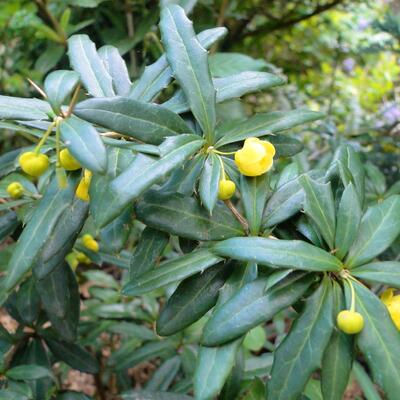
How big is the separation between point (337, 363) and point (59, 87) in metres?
0.51

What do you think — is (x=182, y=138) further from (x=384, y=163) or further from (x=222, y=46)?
(x=222, y=46)

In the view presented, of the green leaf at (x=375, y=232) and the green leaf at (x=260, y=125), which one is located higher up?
the green leaf at (x=260, y=125)

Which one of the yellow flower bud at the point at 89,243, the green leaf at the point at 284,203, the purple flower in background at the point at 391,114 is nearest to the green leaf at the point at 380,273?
the green leaf at the point at 284,203

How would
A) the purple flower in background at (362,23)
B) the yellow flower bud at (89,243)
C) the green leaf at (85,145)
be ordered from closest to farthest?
the green leaf at (85,145), the yellow flower bud at (89,243), the purple flower in background at (362,23)

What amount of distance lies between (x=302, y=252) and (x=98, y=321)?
0.94 meters

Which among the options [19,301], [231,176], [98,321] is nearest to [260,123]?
[231,176]

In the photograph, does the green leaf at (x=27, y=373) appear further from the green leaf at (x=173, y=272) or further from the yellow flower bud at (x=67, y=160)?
the yellow flower bud at (x=67, y=160)

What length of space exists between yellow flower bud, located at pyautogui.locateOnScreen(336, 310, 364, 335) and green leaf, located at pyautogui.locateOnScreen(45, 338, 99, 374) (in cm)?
71

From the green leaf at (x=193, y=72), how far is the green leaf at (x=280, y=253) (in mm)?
188

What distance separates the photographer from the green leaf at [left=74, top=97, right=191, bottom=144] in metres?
0.65

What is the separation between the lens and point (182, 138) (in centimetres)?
71

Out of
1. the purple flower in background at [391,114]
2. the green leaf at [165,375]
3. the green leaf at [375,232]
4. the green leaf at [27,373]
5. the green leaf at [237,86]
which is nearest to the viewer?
the green leaf at [375,232]

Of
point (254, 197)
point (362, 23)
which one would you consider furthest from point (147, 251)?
point (362, 23)

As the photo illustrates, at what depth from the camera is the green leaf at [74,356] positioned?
3.81ft
